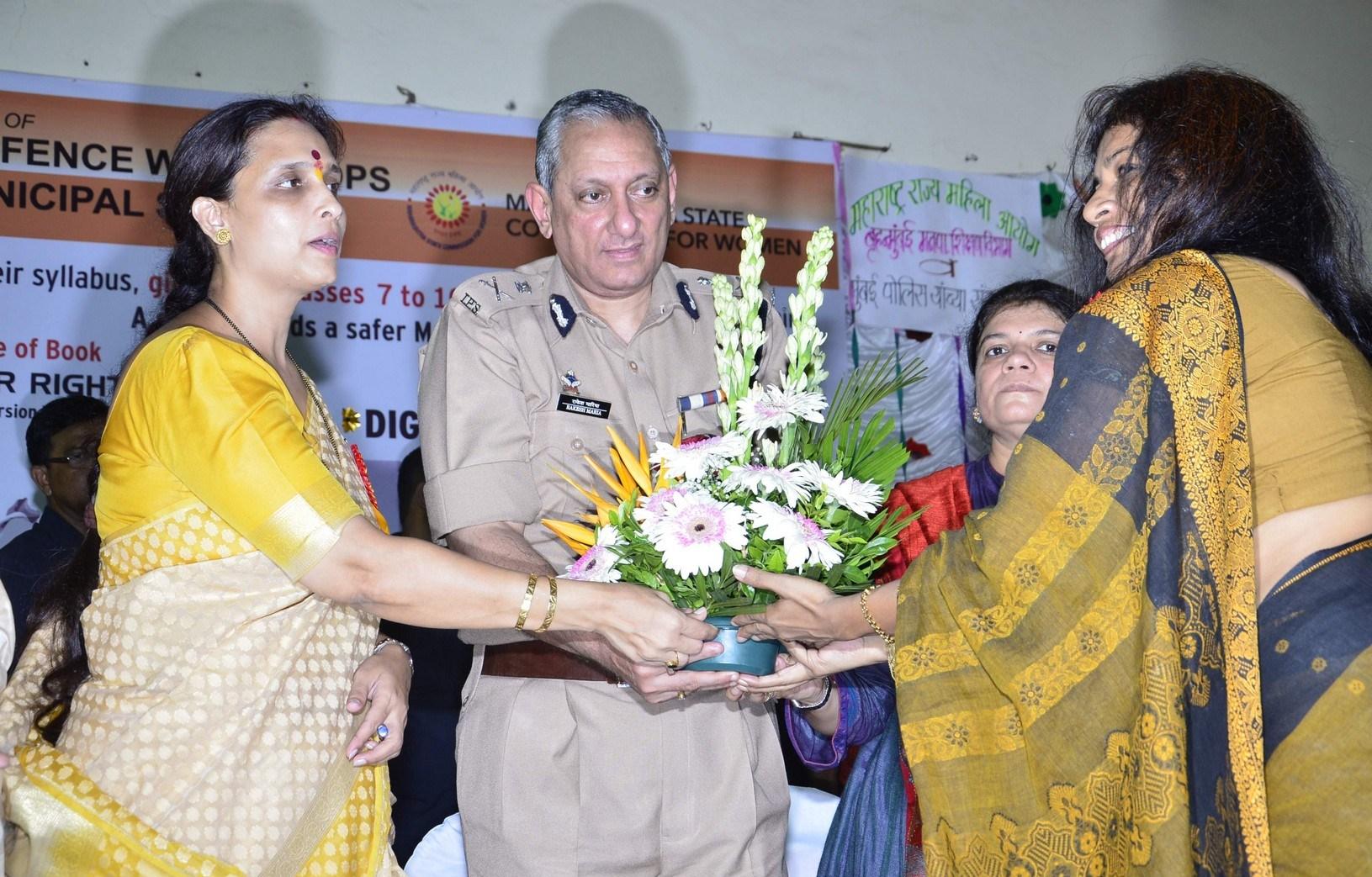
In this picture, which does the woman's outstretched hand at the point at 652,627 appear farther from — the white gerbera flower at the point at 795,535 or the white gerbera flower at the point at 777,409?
the white gerbera flower at the point at 777,409

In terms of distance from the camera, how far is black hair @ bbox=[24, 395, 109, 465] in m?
4.27

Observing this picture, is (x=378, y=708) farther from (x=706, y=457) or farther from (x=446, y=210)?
(x=446, y=210)

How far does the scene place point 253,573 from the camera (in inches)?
91.7

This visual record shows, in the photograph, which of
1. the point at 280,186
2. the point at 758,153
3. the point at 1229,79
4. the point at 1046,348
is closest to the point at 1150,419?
the point at 1229,79

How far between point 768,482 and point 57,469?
2909mm

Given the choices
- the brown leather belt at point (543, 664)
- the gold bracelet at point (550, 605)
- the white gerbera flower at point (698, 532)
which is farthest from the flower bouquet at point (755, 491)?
the brown leather belt at point (543, 664)

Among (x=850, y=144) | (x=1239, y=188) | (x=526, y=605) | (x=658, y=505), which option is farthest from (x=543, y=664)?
(x=850, y=144)

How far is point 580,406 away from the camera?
289 centimetres

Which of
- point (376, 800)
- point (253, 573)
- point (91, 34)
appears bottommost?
point (376, 800)

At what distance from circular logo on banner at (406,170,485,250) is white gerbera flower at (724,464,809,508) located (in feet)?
8.62

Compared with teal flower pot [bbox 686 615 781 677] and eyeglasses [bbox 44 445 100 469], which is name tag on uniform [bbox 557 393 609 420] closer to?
teal flower pot [bbox 686 615 781 677]

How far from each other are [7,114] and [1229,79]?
377cm

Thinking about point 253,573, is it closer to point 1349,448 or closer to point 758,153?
point 1349,448

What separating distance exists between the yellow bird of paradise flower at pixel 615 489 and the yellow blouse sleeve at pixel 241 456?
1.55 feet
